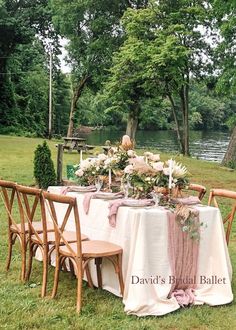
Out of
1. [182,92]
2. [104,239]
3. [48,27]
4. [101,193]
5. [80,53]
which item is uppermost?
[48,27]

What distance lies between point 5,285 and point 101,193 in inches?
51.1

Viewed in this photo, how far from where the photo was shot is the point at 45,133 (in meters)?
36.8

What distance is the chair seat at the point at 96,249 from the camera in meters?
3.97

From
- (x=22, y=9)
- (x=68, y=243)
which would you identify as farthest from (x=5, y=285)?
(x=22, y=9)

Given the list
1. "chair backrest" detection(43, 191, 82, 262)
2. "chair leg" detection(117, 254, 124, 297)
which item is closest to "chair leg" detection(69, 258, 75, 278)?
"chair backrest" detection(43, 191, 82, 262)

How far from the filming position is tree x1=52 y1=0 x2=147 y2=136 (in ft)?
80.7

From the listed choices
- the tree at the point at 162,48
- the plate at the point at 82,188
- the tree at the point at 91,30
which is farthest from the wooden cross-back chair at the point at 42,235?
the tree at the point at 91,30

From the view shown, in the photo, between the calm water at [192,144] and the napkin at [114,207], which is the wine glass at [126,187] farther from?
the calm water at [192,144]

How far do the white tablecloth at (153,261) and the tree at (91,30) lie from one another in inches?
805

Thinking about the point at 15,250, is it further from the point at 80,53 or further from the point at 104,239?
the point at 80,53

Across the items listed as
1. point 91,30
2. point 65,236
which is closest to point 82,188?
point 65,236

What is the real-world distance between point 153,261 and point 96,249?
1.65ft

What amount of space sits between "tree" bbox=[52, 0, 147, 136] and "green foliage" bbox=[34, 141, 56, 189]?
15019 mm

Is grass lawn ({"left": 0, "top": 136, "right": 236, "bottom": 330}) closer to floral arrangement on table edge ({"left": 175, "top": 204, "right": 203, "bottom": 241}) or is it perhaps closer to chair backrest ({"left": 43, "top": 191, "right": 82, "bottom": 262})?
chair backrest ({"left": 43, "top": 191, "right": 82, "bottom": 262})
